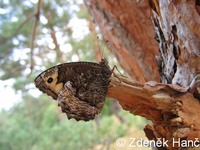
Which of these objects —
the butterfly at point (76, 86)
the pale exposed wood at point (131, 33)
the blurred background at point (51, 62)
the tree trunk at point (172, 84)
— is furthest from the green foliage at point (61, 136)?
the butterfly at point (76, 86)

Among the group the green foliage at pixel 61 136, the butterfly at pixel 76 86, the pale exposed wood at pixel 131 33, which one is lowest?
the green foliage at pixel 61 136

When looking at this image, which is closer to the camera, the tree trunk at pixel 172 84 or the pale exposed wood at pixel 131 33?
the tree trunk at pixel 172 84

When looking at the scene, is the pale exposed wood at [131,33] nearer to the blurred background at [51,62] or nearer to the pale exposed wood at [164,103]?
the pale exposed wood at [164,103]

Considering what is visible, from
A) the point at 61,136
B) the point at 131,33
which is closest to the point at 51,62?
the point at 61,136

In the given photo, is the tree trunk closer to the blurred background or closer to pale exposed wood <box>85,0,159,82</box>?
pale exposed wood <box>85,0,159,82</box>

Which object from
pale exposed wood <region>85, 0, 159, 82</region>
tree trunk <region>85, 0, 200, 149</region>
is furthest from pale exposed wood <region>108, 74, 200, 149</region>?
pale exposed wood <region>85, 0, 159, 82</region>

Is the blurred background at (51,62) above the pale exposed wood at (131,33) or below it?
below

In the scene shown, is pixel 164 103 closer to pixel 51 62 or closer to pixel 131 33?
pixel 131 33

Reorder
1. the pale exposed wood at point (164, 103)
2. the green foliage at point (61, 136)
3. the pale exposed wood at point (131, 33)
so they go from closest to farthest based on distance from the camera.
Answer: the pale exposed wood at point (164, 103), the pale exposed wood at point (131, 33), the green foliage at point (61, 136)
